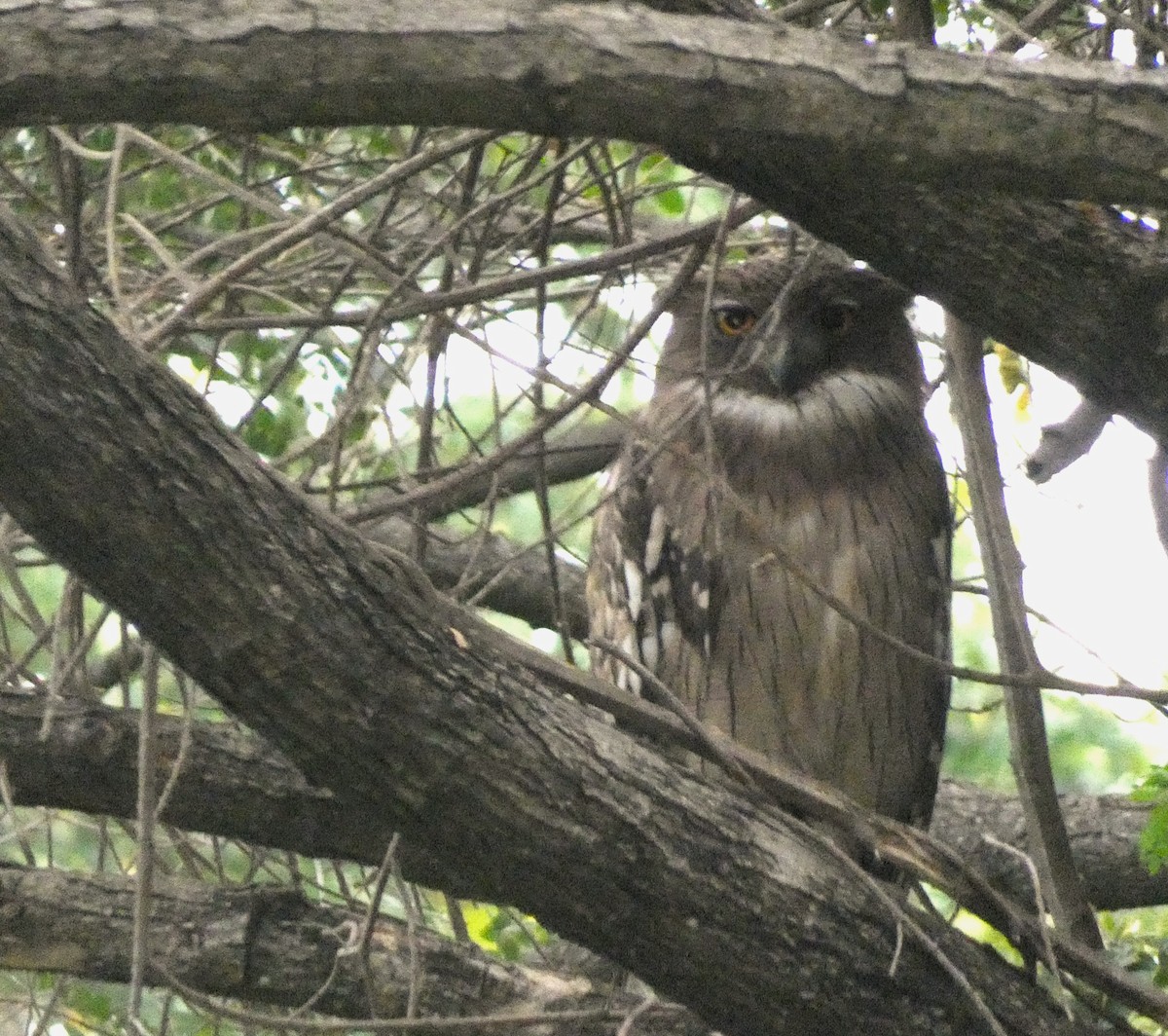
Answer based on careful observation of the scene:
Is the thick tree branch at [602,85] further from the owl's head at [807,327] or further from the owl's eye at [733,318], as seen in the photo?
the owl's eye at [733,318]

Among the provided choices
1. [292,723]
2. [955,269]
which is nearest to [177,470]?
[292,723]

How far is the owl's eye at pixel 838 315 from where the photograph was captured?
3.68 m

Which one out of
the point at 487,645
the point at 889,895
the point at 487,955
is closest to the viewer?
the point at 487,645

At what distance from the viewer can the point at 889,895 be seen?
2.53 m

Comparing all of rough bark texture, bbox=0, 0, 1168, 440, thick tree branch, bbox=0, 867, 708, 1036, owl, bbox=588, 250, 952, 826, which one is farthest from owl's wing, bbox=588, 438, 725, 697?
rough bark texture, bbox=0, 0, 1168, 440

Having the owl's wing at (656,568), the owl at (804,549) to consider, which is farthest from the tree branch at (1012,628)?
the owl's wing at (656,568)

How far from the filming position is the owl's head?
11.8ft

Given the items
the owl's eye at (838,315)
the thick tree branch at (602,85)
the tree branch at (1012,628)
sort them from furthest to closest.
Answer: the owl's eye at (838,315) < the tree branch at (1012,628) < the thick tree branch at (602,85)

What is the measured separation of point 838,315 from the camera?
3.70 m

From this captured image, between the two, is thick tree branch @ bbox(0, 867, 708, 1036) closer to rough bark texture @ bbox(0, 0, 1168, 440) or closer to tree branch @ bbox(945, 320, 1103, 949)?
tree branch @ bbox(945, 320, 1103, 949)

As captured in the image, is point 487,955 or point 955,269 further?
point 487,955

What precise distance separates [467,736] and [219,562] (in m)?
0.40

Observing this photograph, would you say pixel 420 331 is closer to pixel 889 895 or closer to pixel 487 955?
pixel 487 955

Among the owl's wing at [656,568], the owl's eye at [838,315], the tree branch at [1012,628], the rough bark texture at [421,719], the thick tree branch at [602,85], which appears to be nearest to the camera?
the thick tree branch at [602,85]
